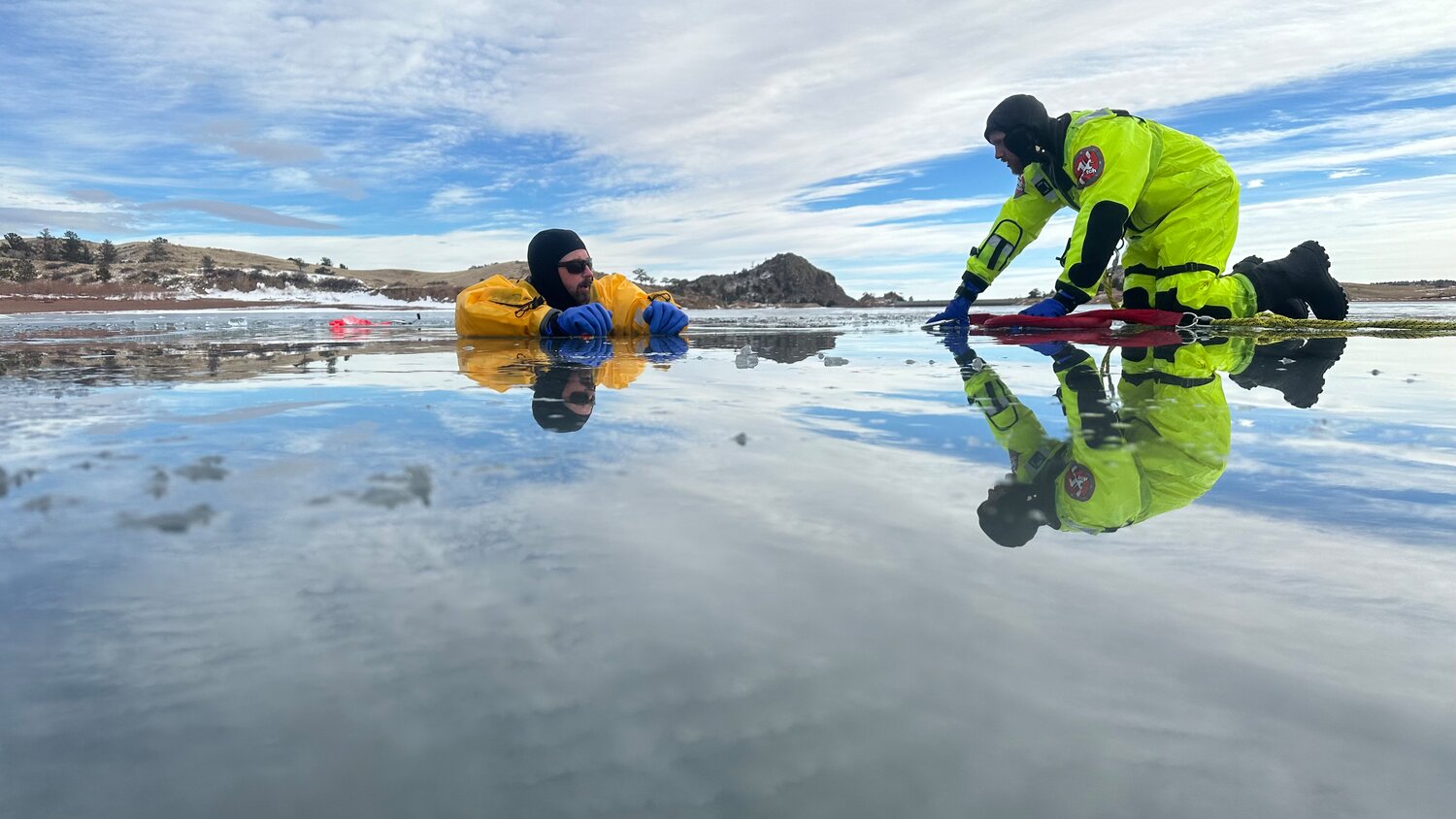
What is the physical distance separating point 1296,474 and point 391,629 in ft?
6.16

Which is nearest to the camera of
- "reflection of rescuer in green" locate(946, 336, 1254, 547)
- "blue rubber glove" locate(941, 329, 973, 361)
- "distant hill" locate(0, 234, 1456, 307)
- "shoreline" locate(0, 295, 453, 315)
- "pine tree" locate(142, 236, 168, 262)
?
"reflection of rescuer in green" locate(946, 336, 1254, 547)

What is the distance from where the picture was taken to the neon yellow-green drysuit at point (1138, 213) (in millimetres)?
5301

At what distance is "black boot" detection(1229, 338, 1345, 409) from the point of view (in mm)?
2934

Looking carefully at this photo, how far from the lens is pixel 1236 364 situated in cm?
374

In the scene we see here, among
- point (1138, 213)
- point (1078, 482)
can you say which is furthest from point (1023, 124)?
point (1078, 482)

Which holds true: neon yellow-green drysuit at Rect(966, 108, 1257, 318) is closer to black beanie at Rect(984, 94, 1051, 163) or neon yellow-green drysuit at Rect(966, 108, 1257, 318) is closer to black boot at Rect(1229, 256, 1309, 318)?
black beanie at Rect(984, 94, 1051, 163)

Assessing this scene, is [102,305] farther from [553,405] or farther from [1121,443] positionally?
[1121,443]

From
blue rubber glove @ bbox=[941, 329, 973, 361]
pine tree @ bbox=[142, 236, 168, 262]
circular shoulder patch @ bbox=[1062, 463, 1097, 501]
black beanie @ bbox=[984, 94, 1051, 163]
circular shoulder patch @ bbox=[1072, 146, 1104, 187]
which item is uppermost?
pine tree @ bbox=[142, 236, 168, 262]

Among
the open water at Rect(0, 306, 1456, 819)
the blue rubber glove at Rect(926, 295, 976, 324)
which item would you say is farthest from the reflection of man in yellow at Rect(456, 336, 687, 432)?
the blue rubber glove at Rect(926, 295, 976, 324)

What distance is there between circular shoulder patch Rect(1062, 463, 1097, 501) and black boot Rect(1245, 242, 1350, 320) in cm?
678

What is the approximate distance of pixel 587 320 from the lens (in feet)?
20.3

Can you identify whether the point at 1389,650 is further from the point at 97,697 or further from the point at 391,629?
the point at 97,697

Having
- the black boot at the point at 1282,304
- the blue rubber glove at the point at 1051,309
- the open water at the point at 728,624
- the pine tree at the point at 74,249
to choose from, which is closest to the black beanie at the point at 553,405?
the open water at the point at 728,624

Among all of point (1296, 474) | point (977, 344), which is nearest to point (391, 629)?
point (1296, 474)
